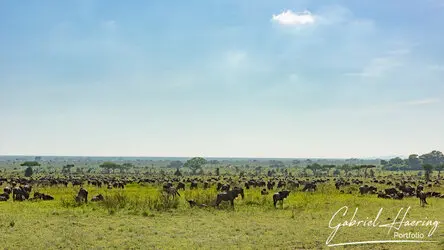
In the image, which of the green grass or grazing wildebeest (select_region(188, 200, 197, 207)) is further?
grazing wildebeest (select_region(188, 200, 197, 207))

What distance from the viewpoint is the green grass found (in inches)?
711

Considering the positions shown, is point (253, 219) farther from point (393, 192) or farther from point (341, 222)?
point (393, 192)

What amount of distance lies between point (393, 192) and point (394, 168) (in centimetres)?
14438

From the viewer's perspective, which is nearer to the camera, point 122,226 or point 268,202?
point 122,226

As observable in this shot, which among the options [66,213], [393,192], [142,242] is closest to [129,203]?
[66,213]

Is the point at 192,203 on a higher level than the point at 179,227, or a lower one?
higher

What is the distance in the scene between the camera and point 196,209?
2972cm

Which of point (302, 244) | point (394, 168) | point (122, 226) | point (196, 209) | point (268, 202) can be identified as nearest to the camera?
point (302, 244)

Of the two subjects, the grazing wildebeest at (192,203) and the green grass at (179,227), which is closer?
the green grass at (179,227)

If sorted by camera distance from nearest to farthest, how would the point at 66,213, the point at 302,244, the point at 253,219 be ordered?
1. the point at 302,244
2. the point at 253,219
3. the point at 66,213

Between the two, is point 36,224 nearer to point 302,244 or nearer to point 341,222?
point 302,244

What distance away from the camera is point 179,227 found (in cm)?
2234

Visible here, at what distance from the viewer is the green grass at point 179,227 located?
18.0 m

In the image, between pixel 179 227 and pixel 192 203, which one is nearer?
pixel 179 227
